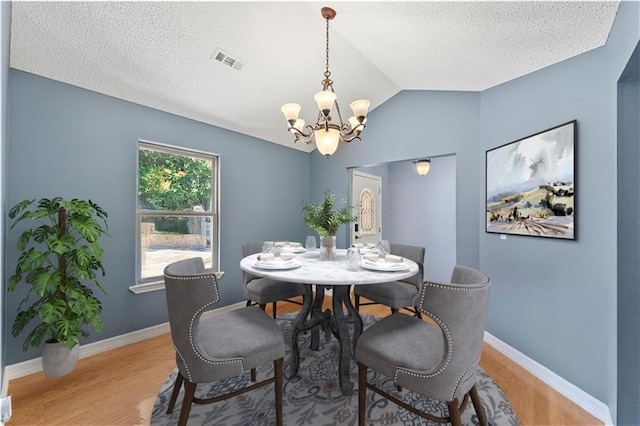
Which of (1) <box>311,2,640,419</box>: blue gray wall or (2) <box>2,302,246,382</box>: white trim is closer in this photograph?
(1) <box>311,2,640,419</box>: blue gray wall

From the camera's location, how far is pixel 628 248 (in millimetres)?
1597

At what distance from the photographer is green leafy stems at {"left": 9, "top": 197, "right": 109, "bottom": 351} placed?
6.56 feet

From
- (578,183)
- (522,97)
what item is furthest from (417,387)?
(522,97)

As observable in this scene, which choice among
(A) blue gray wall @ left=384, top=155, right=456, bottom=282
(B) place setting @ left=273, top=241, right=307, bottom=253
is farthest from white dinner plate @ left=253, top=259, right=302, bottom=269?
(A) blue gray wall @ left=384, top=155, right=456, bottom=282

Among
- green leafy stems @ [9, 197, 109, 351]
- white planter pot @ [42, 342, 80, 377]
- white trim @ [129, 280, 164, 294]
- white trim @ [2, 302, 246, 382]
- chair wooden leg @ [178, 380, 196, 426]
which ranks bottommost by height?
white trim @ [2, 302, 246, 382]

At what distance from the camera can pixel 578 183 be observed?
1951 mm

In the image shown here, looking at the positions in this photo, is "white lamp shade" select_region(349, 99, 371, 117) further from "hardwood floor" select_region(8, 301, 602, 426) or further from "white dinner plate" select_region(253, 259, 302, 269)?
"hardwood floor" select_region(8, 301, 602, 426)

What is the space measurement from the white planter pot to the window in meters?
0.70

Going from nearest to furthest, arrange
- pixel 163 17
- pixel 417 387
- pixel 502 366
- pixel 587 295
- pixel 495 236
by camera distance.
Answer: pixel 417 387
pixel 587 295
pixel 163 17
pixel 502 366
pixel 495 236

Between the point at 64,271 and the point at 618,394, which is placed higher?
the point at 64,271

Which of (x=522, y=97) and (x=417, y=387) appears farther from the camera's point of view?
(x=522, y=97)

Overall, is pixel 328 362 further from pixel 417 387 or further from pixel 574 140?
pixel 574 140

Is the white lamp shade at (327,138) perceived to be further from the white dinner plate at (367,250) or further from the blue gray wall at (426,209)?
the blue gray wall at (426,209)

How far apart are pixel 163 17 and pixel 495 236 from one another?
333 cm
